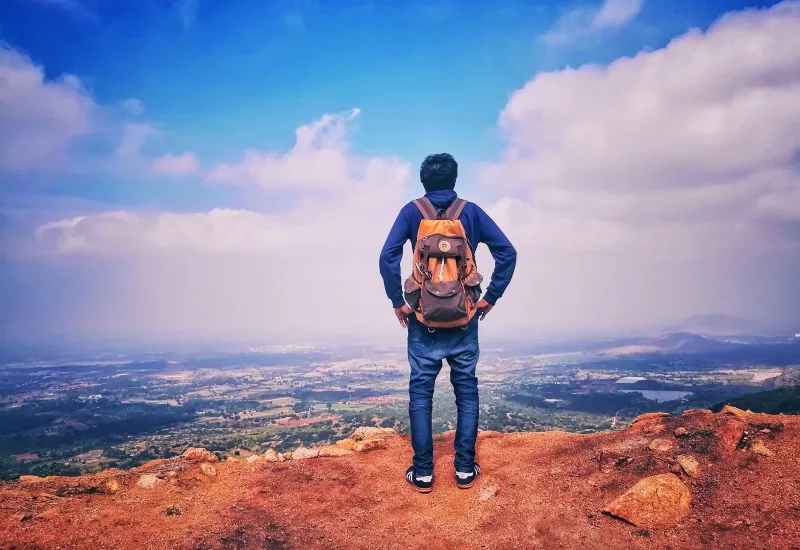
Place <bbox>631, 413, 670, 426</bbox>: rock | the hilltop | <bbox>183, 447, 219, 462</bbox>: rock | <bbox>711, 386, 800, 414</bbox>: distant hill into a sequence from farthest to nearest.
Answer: <bbox>711, 386, 800, 414</bbox>: distant hill
<bbox>631, 413, 670, 426</bbox>: rock
<bbox>183, 447, 219, 462</bbox>: rock
the hilltop

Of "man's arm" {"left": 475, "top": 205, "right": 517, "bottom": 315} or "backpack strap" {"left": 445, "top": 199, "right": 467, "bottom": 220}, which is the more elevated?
"backpack strap" {"left": 445, "top": 199, "right": 467, "bottom": 220}

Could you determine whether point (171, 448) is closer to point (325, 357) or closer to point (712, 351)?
point (325, 357)

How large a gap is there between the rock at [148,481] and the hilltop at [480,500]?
2 cm

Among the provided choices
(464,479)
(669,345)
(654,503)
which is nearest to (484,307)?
(464,479)

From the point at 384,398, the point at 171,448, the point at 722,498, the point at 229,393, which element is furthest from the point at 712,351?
the point at 722,498

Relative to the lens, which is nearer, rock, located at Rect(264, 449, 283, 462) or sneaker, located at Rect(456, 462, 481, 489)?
sneaker, located at Rect(456, 462, 481, 489)

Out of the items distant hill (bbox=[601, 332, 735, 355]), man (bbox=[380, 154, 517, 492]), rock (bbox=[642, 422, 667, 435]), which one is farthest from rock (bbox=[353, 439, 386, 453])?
distant hill (bbox=[601, 332, 735, 355])

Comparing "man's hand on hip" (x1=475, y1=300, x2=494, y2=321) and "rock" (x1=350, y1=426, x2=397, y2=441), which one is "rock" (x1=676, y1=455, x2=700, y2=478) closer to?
"man's hand on hip" (x1=475, y1=300, x2=494, y2=321)

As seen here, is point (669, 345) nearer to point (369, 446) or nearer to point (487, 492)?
point (369, 446)

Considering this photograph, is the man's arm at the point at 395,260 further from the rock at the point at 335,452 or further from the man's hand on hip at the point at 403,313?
the rock at the point at 335,452

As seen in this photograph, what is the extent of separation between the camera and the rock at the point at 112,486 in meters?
5.88

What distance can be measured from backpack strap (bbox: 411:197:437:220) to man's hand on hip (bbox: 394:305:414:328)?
51.1 inches

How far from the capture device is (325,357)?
135250mm

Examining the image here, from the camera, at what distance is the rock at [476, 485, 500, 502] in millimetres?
5621
